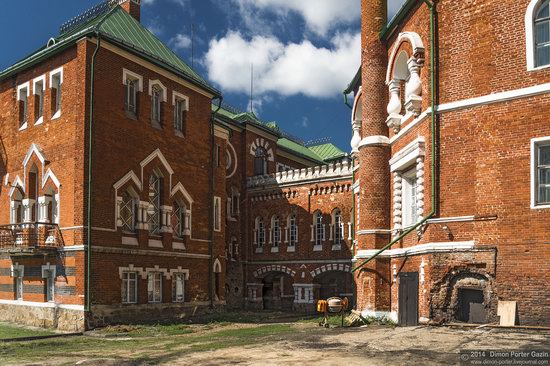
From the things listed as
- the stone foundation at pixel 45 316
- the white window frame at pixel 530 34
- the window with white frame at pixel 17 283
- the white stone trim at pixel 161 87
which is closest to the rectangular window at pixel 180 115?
the white stone trim at pixel 161 87

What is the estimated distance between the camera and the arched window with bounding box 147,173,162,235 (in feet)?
84.3

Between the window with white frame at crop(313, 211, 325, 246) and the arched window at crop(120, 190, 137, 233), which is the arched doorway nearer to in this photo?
the window with white frame at crop(313, 211, 325, 246)

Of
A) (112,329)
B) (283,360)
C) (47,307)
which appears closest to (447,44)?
(283,360)

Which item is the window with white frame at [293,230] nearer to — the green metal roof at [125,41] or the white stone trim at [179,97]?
the green metal roof at [125,41]

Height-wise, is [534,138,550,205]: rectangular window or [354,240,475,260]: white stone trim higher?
[534,138,550,205]: rectangular window

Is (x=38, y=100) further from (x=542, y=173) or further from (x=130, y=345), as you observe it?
(x=542, y=173)

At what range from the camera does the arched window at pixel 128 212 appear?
954 inches

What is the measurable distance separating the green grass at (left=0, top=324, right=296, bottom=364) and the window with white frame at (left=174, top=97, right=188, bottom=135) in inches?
390

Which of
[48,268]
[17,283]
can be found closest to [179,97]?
[48,268]

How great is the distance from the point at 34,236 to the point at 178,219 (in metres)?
6.65

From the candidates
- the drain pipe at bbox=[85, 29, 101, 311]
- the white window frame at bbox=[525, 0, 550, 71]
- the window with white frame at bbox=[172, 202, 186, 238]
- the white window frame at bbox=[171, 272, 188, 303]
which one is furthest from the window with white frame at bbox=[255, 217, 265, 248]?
the white window frame at bbox=[525, 0, 550, 71]

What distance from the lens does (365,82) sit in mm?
21531

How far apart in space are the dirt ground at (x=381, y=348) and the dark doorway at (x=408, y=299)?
70.9 inches

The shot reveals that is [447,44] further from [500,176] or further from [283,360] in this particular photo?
[283,360]
